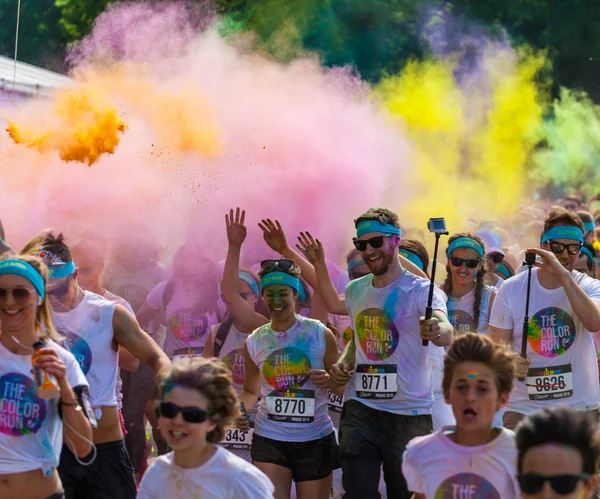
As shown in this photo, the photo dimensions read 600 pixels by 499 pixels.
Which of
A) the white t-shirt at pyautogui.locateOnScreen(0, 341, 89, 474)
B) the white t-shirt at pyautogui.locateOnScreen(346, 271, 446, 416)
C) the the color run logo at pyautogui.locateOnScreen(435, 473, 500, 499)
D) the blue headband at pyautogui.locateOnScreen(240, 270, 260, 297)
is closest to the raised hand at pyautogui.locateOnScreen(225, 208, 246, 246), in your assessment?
the blue headband at pyautogui.locateOnScreen(240, 270, 260, 297)

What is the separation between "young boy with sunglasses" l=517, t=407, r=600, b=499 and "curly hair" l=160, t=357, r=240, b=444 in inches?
44.3

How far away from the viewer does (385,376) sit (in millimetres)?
6461

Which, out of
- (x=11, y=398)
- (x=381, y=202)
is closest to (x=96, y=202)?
(x=381, y=202)

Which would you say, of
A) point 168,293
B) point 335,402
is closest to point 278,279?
point 335,402

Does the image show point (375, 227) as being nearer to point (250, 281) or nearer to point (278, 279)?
point (278, 279)

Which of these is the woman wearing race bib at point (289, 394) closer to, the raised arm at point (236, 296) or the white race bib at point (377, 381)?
the white race bib at point (377, 381)

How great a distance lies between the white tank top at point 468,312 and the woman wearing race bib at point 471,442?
8.97 ft

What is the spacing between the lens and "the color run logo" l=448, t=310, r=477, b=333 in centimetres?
736

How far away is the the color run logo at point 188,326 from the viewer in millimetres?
8352

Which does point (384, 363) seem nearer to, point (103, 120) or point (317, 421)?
point (317, 421)

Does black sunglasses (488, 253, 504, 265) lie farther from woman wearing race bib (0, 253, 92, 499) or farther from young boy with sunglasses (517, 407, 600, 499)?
young boy with sunglasses (517, 407, 600, 499)

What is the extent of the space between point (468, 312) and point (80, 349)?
260cm

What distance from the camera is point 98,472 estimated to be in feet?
18.6

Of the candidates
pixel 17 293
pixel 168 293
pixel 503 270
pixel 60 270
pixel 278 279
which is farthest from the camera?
pixel 503 270
